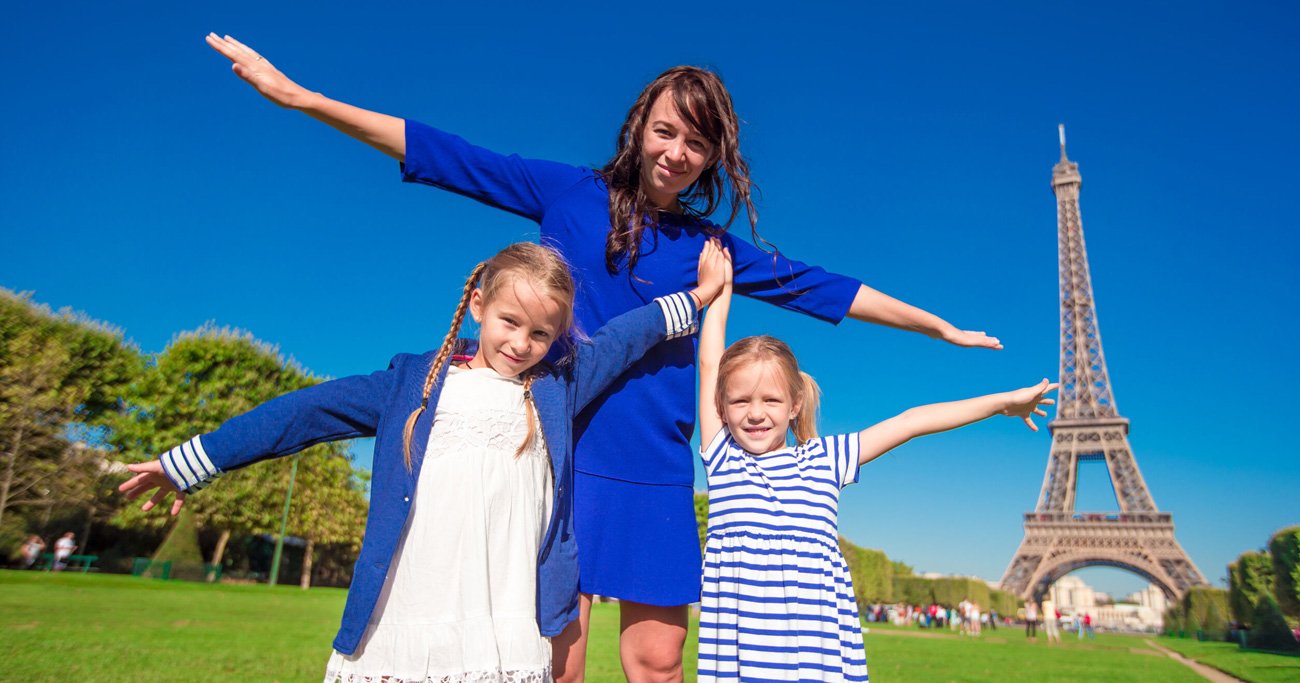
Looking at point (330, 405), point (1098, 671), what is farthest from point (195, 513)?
point (330, 405)

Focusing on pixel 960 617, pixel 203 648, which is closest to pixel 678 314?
pixel 203 648

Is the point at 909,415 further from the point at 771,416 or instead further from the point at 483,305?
the point at 483,305

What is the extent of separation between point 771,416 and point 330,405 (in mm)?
1364

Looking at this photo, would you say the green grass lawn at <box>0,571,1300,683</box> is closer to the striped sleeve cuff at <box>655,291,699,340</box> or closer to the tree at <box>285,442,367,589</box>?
the striped sleeve cuff at <box>655,291,699,340</box>

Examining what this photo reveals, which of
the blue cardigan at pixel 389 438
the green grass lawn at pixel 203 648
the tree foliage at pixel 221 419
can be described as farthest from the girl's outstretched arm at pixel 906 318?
the tree foliage at pixel 221 419

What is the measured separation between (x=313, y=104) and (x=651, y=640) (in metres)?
1.84

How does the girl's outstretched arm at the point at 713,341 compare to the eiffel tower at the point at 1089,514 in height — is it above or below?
below

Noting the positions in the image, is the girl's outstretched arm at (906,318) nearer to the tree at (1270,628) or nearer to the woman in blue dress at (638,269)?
the woman in blue dress at (638,269)

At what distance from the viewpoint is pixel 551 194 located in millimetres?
2660

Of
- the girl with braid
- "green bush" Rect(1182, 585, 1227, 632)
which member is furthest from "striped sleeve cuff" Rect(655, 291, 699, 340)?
"green bush" Rect(1182, 585, 1227, 632)

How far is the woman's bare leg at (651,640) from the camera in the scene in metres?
2.28

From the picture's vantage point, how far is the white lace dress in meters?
2.04

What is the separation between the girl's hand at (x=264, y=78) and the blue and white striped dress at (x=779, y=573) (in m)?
1.74

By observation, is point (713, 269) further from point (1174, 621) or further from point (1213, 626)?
point (1174, 621)
